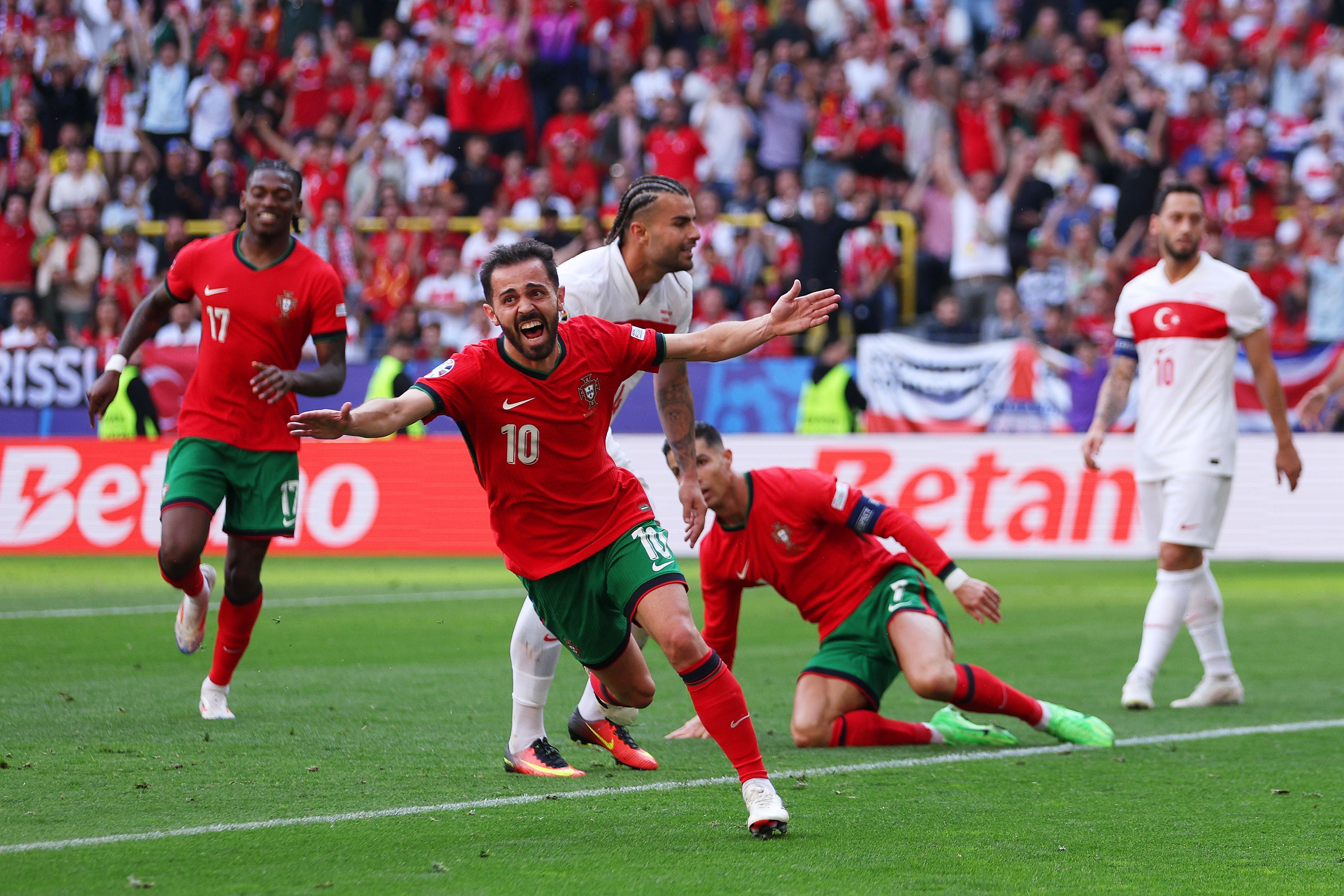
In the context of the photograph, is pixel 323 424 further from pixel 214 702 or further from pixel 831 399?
pixel 831 399

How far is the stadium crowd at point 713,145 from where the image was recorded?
18062 mm

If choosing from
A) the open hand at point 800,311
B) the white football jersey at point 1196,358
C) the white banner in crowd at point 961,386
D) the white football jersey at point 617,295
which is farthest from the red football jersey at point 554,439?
A: the white banner in crowd at point 961,386

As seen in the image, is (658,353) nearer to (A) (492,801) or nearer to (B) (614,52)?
(A) (492,801)

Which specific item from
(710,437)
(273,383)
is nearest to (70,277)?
(273,383)

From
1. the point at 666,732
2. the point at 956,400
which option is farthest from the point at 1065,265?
the point at 666,732

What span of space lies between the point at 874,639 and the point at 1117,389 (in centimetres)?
228

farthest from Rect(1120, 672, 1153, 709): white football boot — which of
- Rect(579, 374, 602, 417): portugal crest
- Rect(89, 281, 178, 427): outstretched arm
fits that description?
Rect(89, 281, 178, 427): outstretched arm

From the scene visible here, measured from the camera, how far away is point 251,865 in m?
4.28

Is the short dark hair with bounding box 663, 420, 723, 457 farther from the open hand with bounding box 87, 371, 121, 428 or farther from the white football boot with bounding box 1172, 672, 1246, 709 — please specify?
the white football boot with bounding box 1172, 672, 1246, 709

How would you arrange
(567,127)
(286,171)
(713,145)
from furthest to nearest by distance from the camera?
(567,127)
(713,145)
(286,171)

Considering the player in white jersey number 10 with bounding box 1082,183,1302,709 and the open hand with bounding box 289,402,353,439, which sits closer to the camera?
the open hand with bounding box 289,402,353,439

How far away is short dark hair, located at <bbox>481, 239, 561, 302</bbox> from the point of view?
5074mm

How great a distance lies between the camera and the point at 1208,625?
26.4 feet

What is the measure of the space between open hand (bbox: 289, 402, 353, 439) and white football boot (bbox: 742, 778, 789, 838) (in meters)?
1.60
